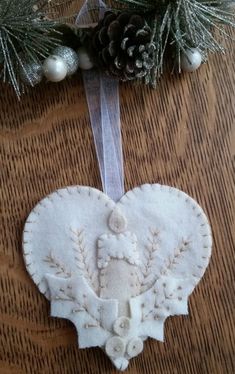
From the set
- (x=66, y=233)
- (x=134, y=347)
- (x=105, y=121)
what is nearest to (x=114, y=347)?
(x=134, y=347)

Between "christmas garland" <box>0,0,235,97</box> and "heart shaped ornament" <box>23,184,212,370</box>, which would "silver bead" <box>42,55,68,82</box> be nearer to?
"christmas garland" <box>0,0,235,97</box>

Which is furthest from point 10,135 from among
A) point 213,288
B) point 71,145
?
point 213,288

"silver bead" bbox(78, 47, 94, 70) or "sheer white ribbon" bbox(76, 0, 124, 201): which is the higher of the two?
"silver bead" bbox(78, 47, 94, 70)

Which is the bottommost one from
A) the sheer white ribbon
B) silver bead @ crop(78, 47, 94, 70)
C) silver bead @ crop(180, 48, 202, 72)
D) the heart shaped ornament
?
the heart shaped ornament

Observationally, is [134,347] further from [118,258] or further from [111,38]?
[111,38]

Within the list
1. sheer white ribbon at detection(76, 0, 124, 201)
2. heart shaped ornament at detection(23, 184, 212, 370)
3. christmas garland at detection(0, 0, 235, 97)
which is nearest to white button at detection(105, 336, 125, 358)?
heart shaped ornament at detection(23, 184, 212, 370)

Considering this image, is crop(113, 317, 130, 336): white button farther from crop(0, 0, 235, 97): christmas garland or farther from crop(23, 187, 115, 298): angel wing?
crop(0, 0, 235, 97): christmas garland

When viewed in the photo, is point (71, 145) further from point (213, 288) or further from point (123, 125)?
point (213, 288)

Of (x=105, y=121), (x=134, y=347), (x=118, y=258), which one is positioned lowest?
(x=134, y=347)
